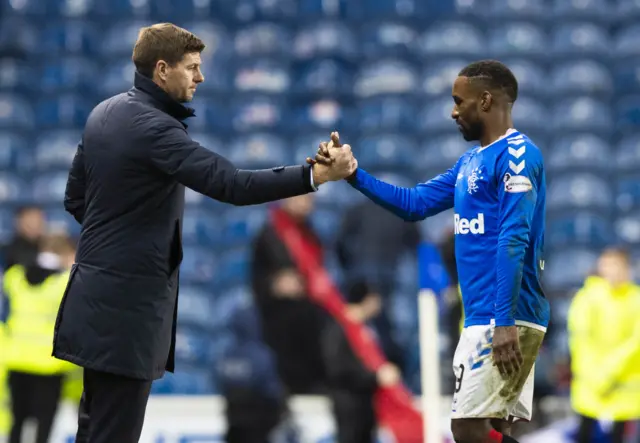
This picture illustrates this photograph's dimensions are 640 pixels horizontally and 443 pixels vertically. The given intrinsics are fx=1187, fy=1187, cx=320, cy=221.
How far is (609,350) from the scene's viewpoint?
844 centimetres

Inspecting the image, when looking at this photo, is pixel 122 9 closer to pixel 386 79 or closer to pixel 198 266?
pixel 386 79

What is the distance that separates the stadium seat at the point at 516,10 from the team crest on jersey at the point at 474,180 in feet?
29.0

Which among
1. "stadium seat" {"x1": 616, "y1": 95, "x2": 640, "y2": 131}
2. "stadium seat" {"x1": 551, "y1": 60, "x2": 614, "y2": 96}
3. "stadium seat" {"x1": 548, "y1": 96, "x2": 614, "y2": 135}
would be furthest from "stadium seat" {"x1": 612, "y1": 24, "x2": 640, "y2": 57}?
"stadium seat" {"x1": 548, "y1": 96, "x2": 614, "y2": 135}

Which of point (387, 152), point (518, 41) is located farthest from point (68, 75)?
point (518, 41)

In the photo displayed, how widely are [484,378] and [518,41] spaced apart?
885cm

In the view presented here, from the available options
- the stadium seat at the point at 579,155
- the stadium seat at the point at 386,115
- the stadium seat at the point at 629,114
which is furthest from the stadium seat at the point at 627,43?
the stadium seat at the point at 386,115

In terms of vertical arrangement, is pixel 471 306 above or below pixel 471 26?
below

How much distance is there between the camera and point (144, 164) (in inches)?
160

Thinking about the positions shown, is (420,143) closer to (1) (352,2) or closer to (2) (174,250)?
(1) (352,2)

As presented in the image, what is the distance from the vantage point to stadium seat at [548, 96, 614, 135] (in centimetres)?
1194

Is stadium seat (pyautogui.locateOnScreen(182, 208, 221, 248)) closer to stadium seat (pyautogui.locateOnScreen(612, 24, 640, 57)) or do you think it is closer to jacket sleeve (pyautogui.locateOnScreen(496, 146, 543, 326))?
stadium seat (pyautogui.locateOnScreen(612, 24, 640, 57))

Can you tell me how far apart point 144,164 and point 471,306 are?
1279mm

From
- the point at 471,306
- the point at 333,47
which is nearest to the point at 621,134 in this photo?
the point at 333,47

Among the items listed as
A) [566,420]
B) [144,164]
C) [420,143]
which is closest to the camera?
[144,164]
